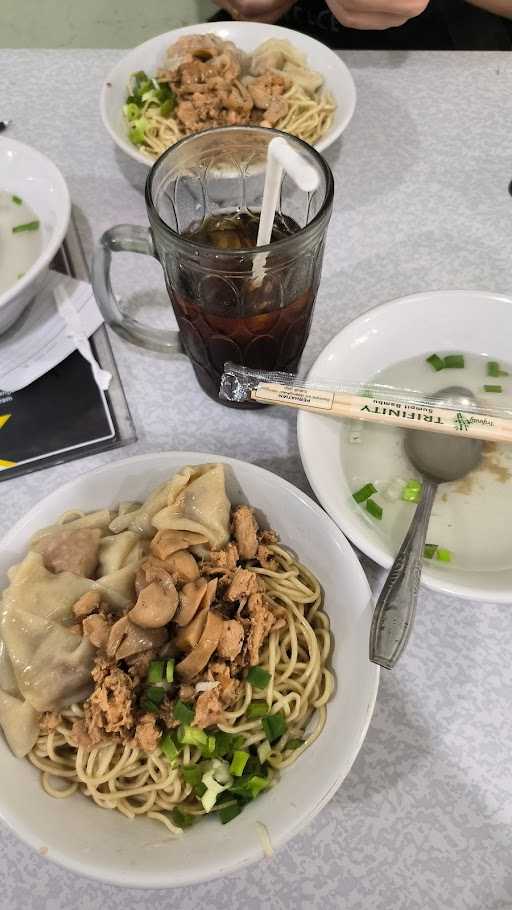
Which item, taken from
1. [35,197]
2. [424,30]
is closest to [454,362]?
[35,197]

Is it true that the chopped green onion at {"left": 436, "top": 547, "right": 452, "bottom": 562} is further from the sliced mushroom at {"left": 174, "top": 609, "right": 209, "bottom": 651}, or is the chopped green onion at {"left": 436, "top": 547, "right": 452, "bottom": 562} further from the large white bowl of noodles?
the sliced mushroom at {"left": 174, "top": 609, "right": 209, "bottom": 651}

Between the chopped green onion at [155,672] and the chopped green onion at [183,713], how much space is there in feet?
0.15

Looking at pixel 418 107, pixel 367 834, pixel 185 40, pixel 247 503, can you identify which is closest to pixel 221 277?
pixel 247 503

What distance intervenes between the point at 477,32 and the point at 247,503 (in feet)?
6.89

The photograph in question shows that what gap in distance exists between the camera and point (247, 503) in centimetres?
107

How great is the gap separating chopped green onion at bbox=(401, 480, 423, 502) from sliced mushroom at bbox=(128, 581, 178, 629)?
429 mm

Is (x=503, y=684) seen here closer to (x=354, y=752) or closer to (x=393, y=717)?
(x=393, y=717)

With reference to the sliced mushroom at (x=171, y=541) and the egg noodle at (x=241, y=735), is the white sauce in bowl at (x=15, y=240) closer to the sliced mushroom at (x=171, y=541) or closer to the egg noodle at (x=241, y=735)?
the sliced mushroom at (x=171, y=541)

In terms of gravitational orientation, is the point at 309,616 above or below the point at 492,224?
below

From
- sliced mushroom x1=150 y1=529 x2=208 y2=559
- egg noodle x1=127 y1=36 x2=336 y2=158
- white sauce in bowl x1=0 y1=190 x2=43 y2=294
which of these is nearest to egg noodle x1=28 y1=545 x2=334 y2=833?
sliced mushroom x1=150 y1=529 x2=208 y2=559

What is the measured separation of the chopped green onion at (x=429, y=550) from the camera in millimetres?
1012

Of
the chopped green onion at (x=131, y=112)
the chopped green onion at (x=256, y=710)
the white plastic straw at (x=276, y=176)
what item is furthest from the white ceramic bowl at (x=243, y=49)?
the chopped green onion at (x=256, y=710)

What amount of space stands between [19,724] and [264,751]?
34 centimetres

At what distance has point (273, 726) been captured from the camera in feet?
3.04
